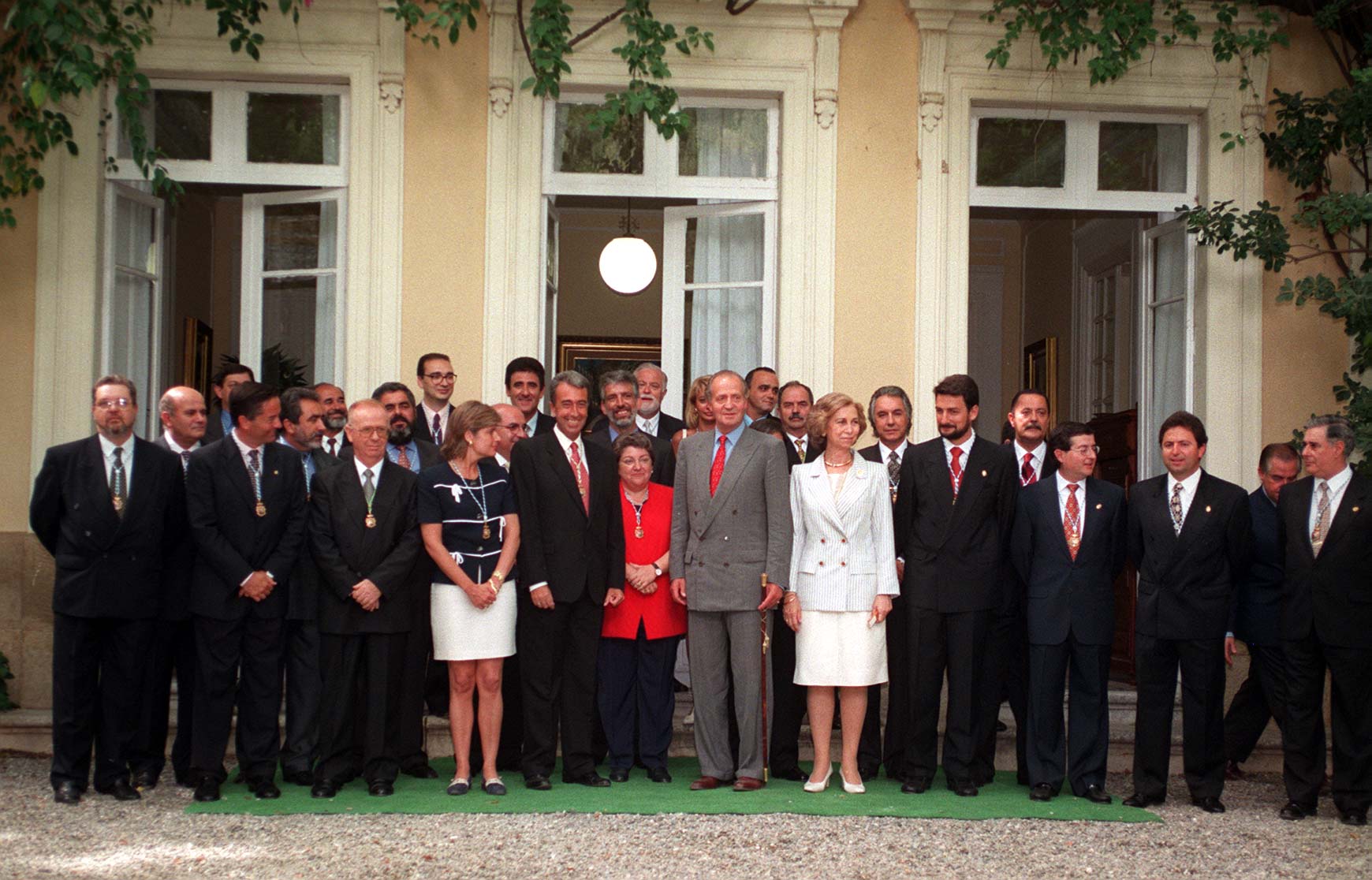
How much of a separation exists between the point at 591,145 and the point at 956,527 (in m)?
3.46

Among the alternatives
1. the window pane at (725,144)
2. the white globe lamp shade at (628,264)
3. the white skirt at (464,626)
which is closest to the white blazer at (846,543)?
the white skirt at (464,626)

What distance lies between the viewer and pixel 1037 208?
9156 mm

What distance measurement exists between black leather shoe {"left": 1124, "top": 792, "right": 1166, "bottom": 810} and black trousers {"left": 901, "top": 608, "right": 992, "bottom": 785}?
2.27 ft

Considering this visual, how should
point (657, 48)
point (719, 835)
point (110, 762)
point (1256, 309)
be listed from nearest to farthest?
point (719, 835), point (110, 762), point (657, 48), point (1256, 309)

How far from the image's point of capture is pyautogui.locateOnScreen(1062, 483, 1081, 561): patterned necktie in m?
6.89

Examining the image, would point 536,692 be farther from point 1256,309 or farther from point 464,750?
point 1256,309

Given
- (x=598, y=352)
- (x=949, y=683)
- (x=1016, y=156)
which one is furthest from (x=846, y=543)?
(x=598, y=352)

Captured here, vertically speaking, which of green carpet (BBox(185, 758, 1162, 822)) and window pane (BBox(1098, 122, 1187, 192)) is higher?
window pane (BBox(1098, 122, 1187, 192))

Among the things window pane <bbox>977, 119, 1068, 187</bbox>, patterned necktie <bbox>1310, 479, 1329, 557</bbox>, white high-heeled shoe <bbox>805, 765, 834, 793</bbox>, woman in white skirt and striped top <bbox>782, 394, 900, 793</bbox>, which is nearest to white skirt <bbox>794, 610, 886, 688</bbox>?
woman in white skirt and striped top <bbox>782, 394, 900, 793</bbox>

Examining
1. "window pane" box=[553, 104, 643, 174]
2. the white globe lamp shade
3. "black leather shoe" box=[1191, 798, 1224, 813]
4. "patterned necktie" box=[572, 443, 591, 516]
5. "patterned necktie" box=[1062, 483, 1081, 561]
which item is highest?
"window pane" box=[553, 104, 643, 174]

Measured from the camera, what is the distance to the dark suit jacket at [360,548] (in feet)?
21.8

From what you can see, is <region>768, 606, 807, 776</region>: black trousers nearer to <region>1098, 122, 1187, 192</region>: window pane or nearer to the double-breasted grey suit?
the double-breasted grey suit

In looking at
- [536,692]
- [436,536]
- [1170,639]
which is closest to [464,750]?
[536,692]

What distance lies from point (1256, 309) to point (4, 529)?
23.3ft
